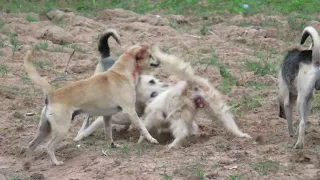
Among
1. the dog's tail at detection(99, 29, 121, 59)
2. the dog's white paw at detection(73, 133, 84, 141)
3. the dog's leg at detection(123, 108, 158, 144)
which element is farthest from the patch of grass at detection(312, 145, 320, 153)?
the dog's tail at detection(99, 29, 121, 59)

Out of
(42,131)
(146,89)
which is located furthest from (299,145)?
(42,131)

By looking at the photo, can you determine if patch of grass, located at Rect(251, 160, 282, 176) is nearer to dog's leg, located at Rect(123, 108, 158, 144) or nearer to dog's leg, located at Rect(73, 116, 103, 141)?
dog's leg, located at Rect(123, 108, 158, 144)

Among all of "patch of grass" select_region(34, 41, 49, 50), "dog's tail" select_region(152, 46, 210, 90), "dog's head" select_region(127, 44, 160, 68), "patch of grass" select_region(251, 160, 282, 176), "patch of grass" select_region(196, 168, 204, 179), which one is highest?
"dog's head" select_region(127, 44, 160, 68)

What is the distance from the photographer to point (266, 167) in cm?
699

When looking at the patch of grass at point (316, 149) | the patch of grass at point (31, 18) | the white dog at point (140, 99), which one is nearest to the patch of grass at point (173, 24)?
the patch of grass at point (31, 18)

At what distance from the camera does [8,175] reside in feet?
25.2

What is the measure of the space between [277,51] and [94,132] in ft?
20.1

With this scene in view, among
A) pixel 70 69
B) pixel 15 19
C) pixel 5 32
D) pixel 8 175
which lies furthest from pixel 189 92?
pixel 15 19

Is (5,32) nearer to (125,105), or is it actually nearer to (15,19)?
(15,19)

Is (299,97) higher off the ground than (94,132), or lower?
higher

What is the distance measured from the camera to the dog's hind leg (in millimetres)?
7785

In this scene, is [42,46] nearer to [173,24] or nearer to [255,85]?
[173,24]

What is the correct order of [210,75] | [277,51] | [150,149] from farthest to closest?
[277,51] → [210,75] → [150,149]

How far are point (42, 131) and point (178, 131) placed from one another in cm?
169
